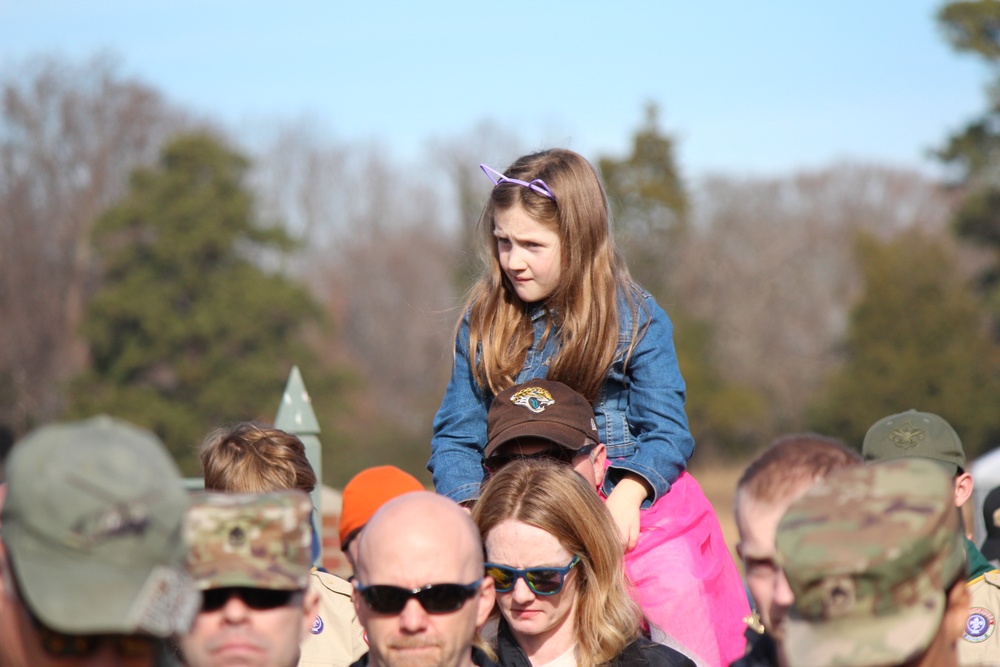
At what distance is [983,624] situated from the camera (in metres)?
4.09

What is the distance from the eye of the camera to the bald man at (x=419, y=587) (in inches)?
100

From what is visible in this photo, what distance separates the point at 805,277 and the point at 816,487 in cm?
4143

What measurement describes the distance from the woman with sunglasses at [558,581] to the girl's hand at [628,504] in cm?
24

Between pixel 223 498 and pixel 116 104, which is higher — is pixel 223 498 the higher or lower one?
the higher one

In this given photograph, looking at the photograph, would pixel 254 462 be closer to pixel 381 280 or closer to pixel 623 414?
pixel 623 414

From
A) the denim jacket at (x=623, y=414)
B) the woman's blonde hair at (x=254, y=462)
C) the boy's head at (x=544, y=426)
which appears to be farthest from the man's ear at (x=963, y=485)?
the woman's blonde hair at (x=254, y=462)

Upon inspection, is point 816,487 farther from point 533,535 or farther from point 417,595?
point 533,535

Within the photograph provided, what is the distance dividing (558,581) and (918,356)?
86.5ft

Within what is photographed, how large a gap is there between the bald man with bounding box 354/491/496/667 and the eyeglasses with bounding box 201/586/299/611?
0.40m

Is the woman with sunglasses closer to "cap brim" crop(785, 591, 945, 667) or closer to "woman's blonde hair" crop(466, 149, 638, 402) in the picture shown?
"woman's blonde hair" crop(466, 149, 638, 402)

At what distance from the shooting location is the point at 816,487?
2174 mm

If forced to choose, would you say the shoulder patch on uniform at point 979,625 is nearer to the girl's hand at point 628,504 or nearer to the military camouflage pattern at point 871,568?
the girl's hand at point 628,504

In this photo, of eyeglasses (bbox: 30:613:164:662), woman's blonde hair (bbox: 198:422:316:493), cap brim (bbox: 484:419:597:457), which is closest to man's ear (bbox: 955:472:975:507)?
cap brim (bbox: 484:419:597:457)

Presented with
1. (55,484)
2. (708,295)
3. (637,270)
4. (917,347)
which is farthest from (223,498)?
(708,295)
